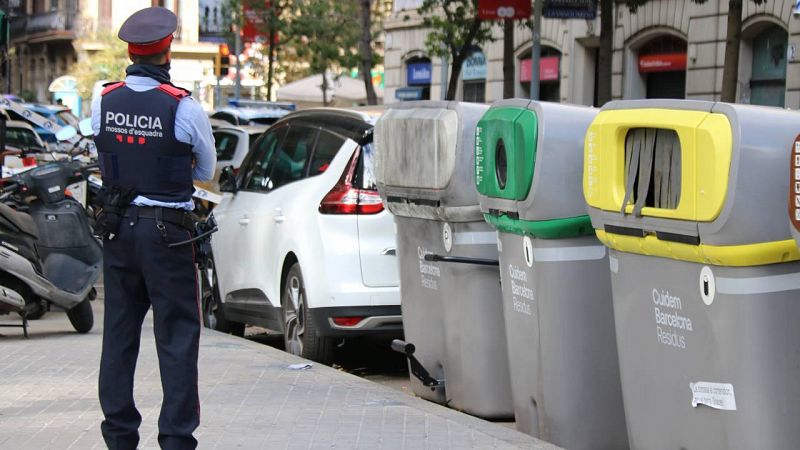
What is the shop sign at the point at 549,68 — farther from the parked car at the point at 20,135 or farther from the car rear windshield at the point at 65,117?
the parked car at the point at 20,135

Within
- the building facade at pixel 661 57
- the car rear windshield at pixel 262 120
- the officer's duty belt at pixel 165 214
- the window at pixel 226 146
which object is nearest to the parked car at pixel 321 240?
the officer's duty belt at pixel 165 214

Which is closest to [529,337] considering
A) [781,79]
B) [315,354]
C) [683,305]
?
[683,305]

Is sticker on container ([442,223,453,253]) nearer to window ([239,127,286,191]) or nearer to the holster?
the holster

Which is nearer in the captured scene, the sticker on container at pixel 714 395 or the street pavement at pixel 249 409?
the sticker on container at pixel 714 395

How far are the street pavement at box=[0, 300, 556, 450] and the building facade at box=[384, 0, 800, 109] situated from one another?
46.3 ft

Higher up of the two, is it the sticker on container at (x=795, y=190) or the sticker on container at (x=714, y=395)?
the sticker on container at (x=795, y=190)

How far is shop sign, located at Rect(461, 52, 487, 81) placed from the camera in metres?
38.1

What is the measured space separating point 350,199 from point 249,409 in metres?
2.09

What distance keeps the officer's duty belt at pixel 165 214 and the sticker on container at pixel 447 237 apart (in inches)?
91.1

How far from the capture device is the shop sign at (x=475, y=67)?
38062 mm

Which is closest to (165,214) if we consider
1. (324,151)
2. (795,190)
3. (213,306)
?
(795,190)

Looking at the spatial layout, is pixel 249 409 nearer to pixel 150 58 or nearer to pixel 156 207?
pixel 156 207

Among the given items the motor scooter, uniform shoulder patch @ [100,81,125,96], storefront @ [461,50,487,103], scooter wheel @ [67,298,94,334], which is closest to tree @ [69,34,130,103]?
storefront @ [461,50,487,103]

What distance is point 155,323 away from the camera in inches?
216
